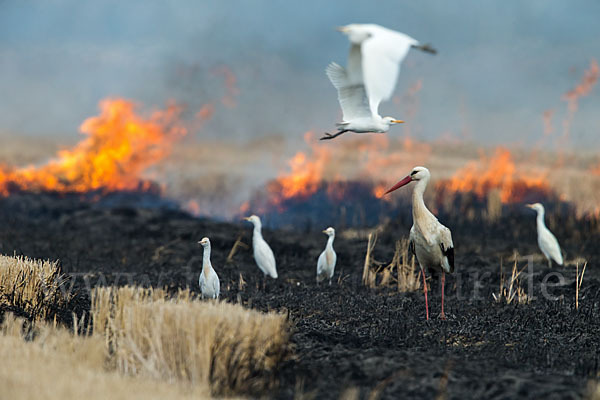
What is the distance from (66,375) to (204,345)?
1117 millimetres

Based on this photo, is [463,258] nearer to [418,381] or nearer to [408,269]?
[408,269]

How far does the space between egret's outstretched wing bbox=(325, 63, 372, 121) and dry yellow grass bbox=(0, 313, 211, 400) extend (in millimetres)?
3508

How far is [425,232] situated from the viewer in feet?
32.8

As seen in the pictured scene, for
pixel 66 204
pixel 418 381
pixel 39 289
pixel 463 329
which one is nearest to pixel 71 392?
pixel 418 381

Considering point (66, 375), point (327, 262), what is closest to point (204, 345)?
point (66, 375)

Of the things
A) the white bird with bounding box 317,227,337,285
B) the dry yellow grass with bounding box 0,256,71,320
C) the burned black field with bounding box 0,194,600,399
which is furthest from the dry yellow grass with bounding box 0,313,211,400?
the white bird with bounding box 317,227,337,285

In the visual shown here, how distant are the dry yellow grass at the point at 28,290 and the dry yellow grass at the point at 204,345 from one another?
9.04 feet

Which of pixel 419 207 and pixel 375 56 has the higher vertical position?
pixel 375 56

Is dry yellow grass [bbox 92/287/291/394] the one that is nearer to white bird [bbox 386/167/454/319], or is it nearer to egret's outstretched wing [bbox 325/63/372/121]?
egret's outstretched wing [bbox 325/63/372/121]

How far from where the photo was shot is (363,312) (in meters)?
10.8

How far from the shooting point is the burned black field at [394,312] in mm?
5969

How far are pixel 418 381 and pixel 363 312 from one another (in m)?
4.91

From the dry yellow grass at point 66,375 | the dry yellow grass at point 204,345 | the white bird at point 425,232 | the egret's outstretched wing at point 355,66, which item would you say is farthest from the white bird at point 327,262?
the dry yellow grass at point 204,345

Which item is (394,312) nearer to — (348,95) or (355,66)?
(348,95)
